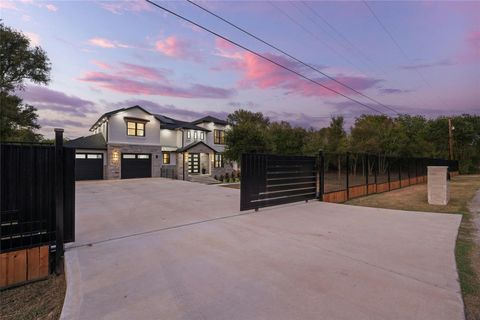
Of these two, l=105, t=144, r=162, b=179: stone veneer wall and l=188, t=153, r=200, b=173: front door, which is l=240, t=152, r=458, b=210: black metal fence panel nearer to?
A: l=188, t=153, r=200, b=173: front door

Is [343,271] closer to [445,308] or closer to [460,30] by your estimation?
[445,308]

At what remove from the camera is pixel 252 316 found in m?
2.20

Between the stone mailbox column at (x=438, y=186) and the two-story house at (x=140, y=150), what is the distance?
15686 mm

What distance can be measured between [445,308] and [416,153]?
96.0 ft

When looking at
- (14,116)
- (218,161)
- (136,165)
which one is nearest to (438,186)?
(218,161)

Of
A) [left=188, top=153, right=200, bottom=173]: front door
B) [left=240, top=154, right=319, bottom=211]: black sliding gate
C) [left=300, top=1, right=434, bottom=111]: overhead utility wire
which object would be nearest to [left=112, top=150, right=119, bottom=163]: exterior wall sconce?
[left=188, top=153, right=200, bottom=173]: front door

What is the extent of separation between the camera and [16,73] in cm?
1611

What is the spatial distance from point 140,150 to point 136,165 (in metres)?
1.31

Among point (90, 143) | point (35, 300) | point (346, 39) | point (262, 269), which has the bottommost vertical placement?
point (35, 300)

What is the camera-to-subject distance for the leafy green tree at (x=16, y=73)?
1491 cm

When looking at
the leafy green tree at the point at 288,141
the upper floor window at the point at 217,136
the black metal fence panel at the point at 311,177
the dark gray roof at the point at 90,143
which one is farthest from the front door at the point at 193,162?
the black metal fence panel at the point at 311,177

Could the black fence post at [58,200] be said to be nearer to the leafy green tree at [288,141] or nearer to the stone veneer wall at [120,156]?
the stone veneer wall at [120,156]

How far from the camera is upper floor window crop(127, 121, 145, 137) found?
2016cm

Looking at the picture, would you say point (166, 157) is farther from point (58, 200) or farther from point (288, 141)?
point (58, 200)
